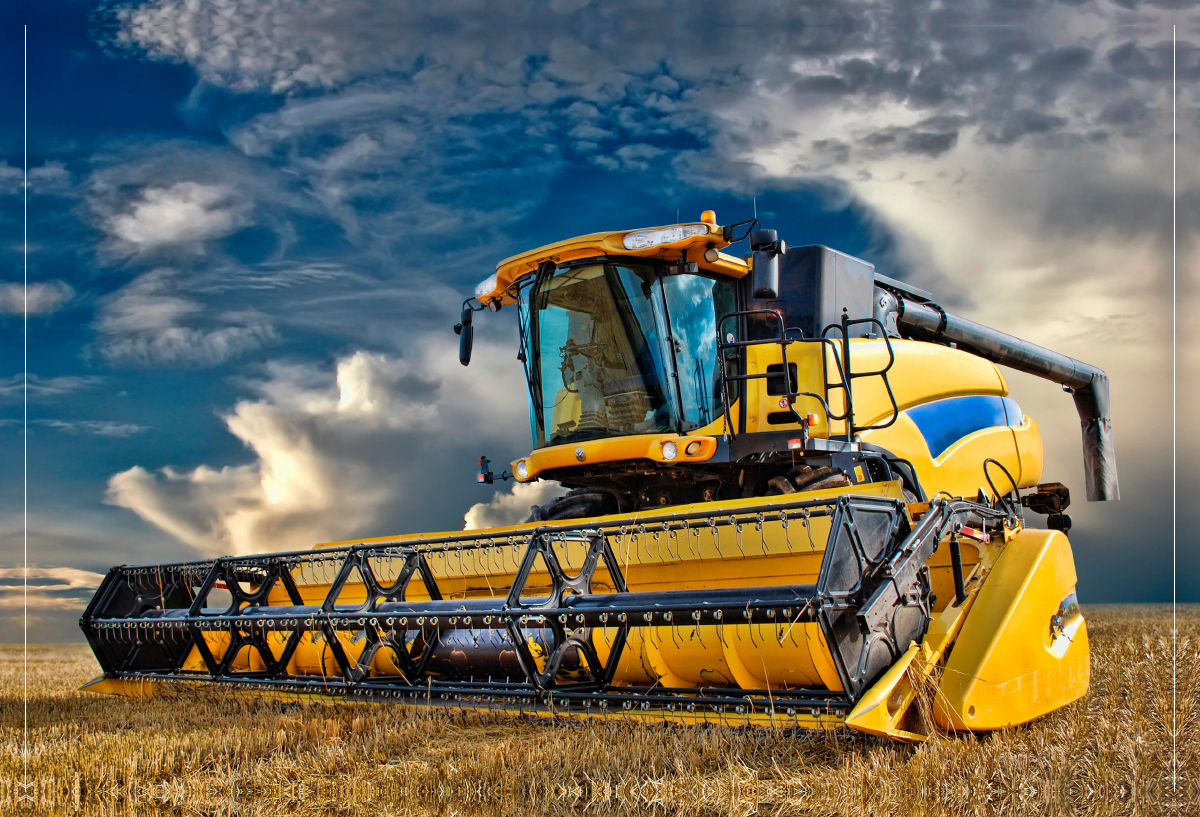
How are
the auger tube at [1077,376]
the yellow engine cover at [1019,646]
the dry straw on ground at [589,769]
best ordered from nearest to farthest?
the dry straw on ground at [589,769], the yellow engine cover at [1019,646], the auger tube at [1077,376]

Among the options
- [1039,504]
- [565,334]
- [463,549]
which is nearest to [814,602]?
[463,549]

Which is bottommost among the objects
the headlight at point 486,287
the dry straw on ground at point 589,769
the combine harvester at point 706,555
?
the dry straw on ground at point 589,769

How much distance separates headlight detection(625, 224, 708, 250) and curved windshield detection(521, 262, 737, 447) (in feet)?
0.50

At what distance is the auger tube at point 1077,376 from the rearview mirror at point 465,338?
3.92 m

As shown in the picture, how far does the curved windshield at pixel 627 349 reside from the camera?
5.78 meters

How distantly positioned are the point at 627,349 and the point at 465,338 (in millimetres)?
1444

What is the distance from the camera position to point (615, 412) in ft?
19.2

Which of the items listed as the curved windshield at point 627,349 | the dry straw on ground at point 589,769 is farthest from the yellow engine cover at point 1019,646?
the curved windshield at point 627,349

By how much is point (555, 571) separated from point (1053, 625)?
86.7 inches

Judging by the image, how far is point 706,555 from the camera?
4.63 m

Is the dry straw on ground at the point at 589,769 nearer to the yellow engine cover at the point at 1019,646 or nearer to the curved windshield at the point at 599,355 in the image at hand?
the yellow engine cover at the point at 1019,646

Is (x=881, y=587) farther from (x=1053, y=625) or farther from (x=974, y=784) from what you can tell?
(x=1053, y=625)

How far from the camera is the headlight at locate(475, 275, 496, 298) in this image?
6598 mm

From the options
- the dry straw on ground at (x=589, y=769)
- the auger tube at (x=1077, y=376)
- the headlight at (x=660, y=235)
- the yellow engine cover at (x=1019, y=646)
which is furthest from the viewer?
the auger tube at (x=1077, y=376)
